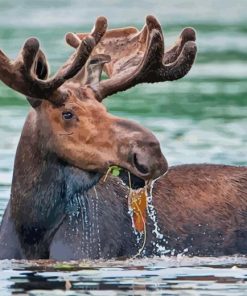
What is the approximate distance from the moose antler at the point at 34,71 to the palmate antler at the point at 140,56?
16 centimetres

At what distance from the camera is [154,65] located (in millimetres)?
13461

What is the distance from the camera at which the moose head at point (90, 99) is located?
499 inches

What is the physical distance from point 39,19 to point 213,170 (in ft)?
81.7

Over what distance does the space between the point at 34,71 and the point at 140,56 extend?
126 cm

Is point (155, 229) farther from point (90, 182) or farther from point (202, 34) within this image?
point (202, 34)

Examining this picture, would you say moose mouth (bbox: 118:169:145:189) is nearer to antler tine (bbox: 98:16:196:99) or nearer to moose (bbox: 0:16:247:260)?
moose (bbox: 0:16:247:260)

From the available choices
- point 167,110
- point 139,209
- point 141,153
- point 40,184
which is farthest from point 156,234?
point 167,110

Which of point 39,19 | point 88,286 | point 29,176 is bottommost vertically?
point 88,286

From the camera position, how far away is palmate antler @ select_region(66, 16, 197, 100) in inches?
524

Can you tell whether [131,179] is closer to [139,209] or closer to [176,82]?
[139,209]

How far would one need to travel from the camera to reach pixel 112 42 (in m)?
14.3

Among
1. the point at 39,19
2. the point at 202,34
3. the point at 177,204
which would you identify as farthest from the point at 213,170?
the point at 39,19

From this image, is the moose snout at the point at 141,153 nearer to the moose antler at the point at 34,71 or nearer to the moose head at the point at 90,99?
the moose head at the point at 90,99

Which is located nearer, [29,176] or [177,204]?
[29,176]
